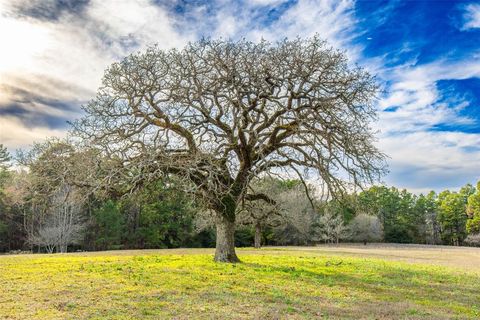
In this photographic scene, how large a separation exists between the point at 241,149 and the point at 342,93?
5540 mm

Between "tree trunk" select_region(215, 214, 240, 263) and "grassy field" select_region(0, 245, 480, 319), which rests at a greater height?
"tree trunk" select_region(215, 214, 240, 263)

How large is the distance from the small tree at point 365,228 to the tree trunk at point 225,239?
218 ft

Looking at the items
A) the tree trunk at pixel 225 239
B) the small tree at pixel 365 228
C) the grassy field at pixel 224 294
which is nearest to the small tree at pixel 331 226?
the small tree at pixel 365 228

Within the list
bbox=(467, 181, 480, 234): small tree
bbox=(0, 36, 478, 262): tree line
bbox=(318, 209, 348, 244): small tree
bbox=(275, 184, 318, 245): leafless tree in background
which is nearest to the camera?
bbox=(0, 36, 478, 262): tree line

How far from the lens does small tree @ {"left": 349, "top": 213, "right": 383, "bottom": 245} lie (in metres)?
83.1

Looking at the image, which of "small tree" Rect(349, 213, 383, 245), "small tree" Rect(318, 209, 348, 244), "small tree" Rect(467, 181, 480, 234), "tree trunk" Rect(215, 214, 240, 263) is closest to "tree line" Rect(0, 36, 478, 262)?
"tree trunk" Rect(215, 214, 240, 263)

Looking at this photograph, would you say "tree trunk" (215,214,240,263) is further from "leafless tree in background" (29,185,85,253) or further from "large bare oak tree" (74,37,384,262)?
"leafless tree in background" (29,185,85,253)

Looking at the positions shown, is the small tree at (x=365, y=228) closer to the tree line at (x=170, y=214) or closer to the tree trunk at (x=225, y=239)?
the tree line at (x=170, y=214)

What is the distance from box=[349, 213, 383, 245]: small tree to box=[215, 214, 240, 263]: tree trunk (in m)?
66.5

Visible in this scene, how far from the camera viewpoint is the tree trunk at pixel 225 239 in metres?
19.4

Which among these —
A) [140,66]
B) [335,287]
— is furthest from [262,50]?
[335,287]

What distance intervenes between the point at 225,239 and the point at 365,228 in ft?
232

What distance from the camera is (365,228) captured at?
8362cm

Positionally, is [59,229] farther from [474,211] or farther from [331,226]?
[474,211]
